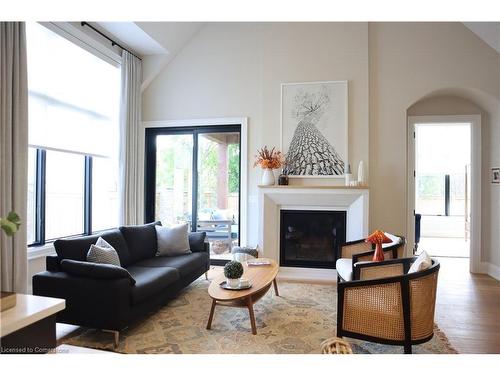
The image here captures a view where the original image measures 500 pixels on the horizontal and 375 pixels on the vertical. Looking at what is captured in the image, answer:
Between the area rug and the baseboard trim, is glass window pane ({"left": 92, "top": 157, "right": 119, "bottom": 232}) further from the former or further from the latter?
the baseboard trim

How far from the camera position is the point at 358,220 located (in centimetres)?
449

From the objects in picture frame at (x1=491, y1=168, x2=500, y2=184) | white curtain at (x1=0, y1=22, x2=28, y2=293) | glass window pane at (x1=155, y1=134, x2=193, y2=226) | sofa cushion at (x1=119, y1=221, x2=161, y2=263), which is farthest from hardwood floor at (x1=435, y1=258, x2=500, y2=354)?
white curtain at (x1=0, y1=22, x2=28, y2=293)

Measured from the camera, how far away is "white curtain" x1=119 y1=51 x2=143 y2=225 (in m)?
4.92

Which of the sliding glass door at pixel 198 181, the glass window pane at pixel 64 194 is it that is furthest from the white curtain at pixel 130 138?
the glass window pane at pixel 64 194

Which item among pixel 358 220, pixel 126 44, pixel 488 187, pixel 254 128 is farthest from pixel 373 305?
pixel 126 44

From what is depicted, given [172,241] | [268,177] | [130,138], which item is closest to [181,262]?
[172,241]

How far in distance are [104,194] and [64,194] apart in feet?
2.27

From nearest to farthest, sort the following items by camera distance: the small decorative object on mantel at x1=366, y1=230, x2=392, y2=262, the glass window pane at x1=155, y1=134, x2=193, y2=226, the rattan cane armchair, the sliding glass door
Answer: the rattan cane armchair, the small decorative object on mantel at x1=366, y1=230, x2=392, y2=262, the sliding glass door, the glass window pane at x1=155, y1=134, x2=193, y2=226

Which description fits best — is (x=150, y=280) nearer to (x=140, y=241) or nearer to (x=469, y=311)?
(x=140, y=241)

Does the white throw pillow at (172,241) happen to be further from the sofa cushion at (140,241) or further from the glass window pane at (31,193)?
the glass window pane at (31,193)

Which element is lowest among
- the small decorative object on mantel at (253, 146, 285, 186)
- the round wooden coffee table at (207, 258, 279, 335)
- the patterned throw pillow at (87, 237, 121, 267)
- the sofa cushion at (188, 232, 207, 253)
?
the round wooden coffee table at (207, 258, 279, 335)

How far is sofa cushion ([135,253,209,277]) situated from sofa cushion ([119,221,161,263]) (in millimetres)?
101

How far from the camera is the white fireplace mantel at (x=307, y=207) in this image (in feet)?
14.6

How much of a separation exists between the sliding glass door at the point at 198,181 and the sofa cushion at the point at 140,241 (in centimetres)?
143
